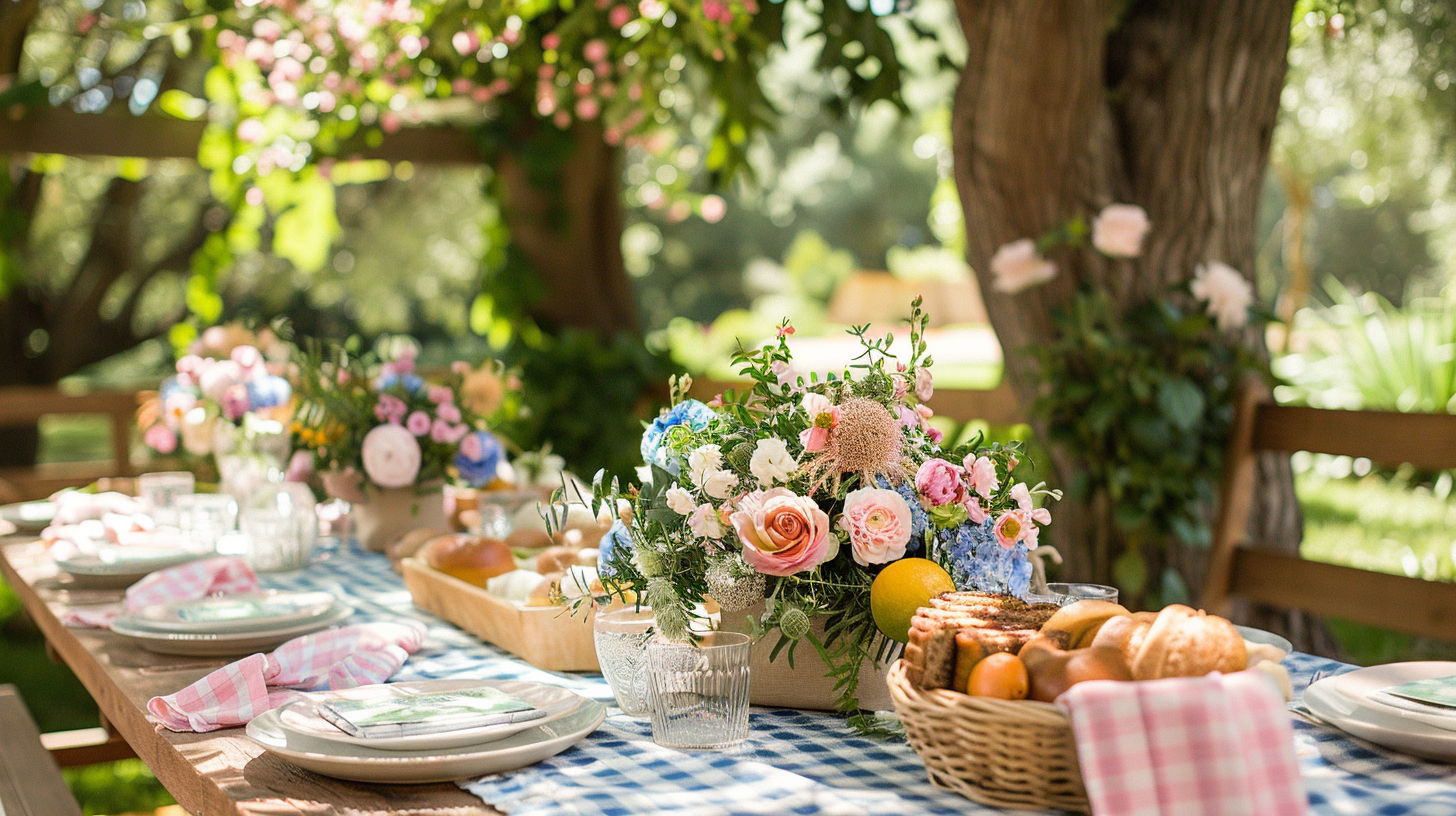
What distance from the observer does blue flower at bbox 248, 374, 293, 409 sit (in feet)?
7.72

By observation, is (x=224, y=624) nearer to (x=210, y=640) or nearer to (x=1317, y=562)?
(x=210, y=640)

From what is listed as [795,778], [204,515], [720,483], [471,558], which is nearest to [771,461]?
[720,483]

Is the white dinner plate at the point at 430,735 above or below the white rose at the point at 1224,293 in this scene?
below

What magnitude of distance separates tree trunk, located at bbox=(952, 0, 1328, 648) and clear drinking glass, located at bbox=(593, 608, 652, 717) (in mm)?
1957

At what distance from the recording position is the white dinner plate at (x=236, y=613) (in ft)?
4.73

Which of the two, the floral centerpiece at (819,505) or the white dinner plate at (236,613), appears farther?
the white dinner plate at (236,613)

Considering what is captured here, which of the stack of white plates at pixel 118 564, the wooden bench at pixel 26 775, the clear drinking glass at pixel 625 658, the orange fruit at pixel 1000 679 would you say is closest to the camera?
the orange fruit at pixel 1000 679

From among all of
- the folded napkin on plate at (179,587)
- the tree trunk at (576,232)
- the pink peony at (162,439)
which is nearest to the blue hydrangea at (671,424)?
the folded napkin on plate at (179,587)

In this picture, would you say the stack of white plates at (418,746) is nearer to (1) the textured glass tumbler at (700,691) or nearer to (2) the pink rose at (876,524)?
(1) the textured glass tumbler at (700,691)

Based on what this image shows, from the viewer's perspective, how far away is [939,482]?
1.10 m

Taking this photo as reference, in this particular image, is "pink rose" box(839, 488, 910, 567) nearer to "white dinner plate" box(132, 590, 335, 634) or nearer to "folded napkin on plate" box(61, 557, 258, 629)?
"white dinner plate" box(132, 590, 335, 634)

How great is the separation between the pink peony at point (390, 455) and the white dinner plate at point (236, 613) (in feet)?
1.96

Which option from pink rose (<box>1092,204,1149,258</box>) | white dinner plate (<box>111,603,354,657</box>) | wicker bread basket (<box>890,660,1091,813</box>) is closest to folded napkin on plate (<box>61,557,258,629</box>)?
white dinner plate (<box>111,603,354,657</box>)

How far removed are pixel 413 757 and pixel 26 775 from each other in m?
1.10
